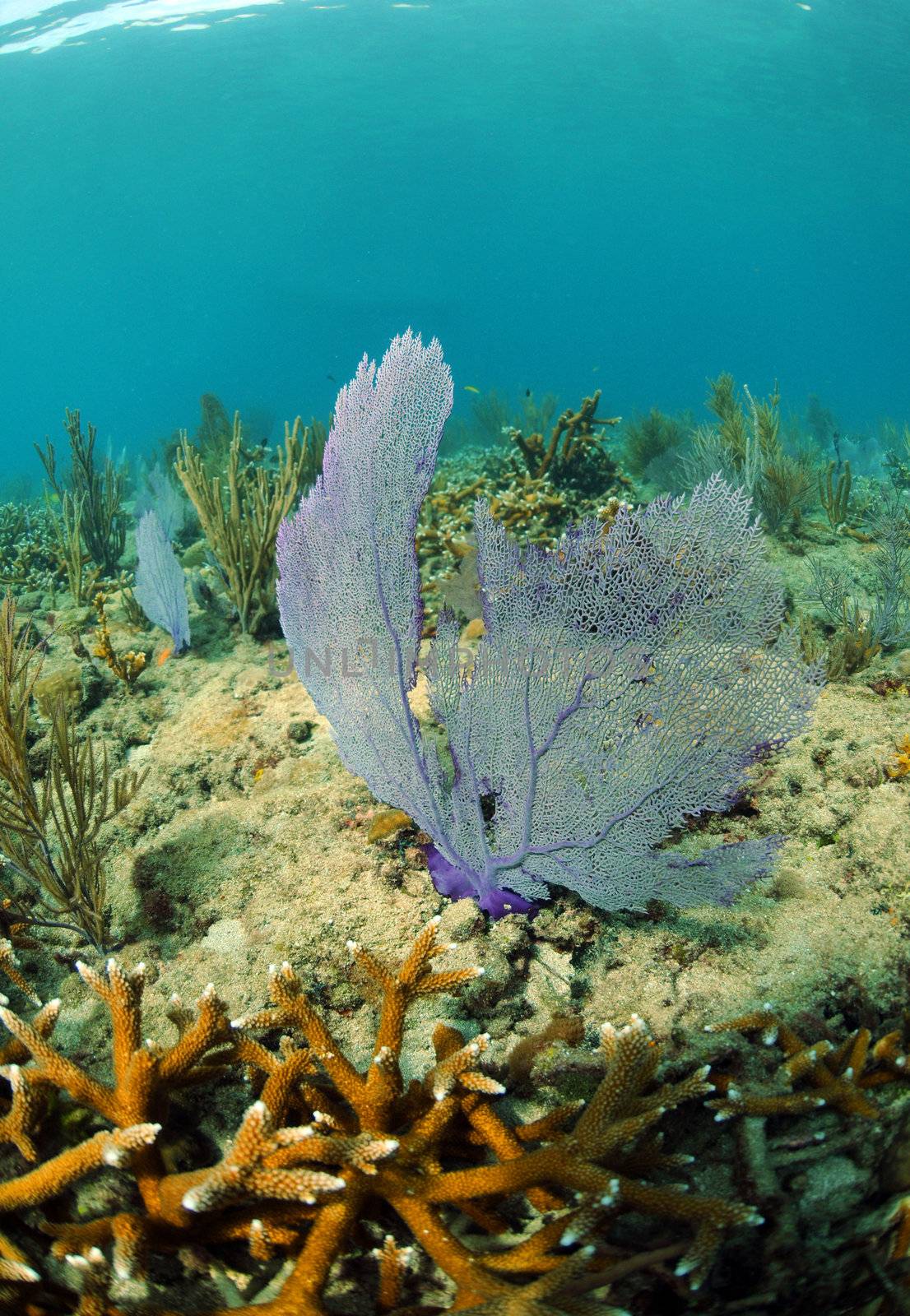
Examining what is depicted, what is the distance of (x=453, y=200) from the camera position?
7425 centimetres

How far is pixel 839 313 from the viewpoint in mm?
133125

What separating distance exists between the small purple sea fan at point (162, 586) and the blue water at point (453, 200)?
1370cm

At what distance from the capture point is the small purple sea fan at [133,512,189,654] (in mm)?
5500

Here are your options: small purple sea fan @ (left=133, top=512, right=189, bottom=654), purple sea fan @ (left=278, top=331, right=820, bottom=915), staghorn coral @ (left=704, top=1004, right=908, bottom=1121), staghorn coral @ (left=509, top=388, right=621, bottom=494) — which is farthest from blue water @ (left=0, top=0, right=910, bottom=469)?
staghorn coral @ (left=704, top=1004, right=908, bottom=1121)

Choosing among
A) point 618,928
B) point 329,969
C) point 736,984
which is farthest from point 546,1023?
point 329,969

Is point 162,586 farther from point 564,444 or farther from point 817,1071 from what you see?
point 564,444

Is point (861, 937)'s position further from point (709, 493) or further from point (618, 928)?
point (709, 493)

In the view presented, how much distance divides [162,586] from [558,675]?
13.7 feet

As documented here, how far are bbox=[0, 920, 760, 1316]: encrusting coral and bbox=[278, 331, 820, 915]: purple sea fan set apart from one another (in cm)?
80

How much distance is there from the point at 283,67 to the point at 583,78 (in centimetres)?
1921

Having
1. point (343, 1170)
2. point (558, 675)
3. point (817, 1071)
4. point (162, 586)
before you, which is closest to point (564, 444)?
point (162, 586)

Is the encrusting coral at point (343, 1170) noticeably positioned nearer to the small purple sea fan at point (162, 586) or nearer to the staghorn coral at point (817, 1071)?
the staghorn coral at point (817, 1071)

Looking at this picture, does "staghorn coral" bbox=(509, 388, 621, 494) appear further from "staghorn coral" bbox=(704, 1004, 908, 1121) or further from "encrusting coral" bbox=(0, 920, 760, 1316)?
"encrusting coral" bbox=(0, 920, 760, 1316)

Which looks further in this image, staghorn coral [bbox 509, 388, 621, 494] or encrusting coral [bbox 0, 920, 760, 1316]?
staghorn coral [bbox 509, 388, 621, 494]
